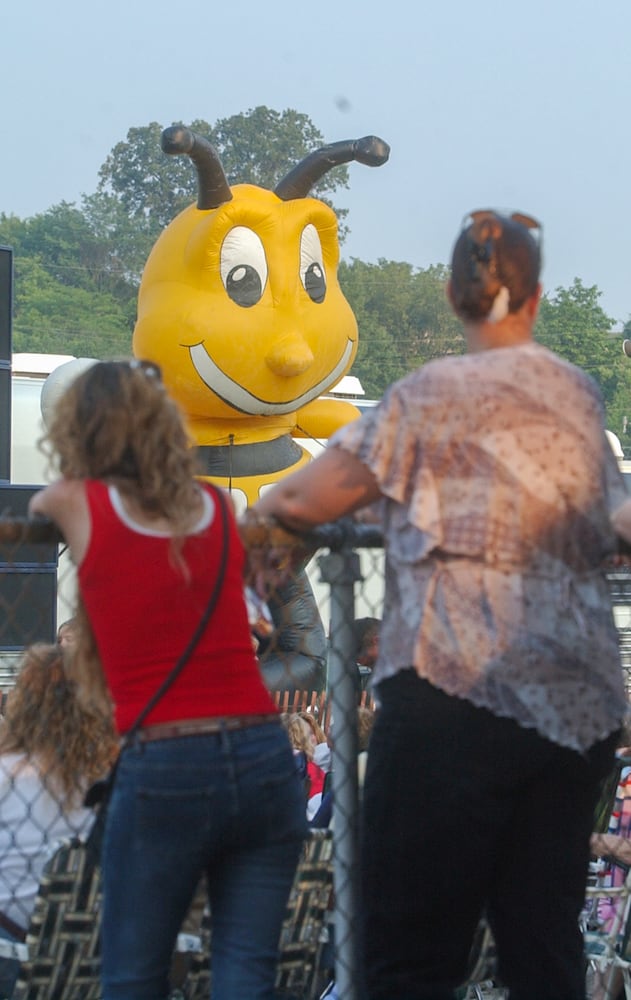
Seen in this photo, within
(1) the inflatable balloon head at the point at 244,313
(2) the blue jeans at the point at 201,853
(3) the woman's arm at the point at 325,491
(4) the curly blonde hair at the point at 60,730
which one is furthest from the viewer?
(1) the inflatable balloon head at the point at 244,313

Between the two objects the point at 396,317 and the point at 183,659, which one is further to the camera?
the point at 396,317

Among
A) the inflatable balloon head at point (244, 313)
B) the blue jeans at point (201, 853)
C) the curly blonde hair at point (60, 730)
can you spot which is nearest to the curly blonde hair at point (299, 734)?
the curly blonde hair at point (60, 730)

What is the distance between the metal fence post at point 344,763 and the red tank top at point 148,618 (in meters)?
0.42

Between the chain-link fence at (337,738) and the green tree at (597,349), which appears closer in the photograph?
the chain-link fence at (337,738)

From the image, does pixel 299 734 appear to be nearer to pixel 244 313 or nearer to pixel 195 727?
pixel 195 727

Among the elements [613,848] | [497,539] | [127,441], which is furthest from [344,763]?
[613,848]

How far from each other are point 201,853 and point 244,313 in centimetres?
674

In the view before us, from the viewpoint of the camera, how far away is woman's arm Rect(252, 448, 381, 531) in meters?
2.15

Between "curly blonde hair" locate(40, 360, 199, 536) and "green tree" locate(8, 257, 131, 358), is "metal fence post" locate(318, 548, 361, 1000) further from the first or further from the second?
"green tree" locate(8, 257, 131, 358)

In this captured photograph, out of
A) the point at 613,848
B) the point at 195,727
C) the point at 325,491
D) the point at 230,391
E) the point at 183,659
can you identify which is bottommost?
the point at 613,848

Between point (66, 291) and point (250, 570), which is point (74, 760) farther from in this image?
point (66, 291)

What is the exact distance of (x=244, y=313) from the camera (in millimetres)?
8586

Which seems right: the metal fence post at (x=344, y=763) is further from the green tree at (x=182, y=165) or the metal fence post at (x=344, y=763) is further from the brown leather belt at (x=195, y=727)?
the green tree at (x=182, y=165)

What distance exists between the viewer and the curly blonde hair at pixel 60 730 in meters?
2.94
